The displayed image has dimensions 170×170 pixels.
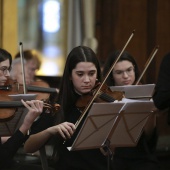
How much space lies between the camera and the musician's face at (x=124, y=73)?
363cm

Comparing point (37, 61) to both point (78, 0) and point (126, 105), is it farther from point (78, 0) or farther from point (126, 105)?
point (126, 105)

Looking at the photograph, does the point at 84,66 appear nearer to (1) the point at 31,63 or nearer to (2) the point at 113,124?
(2) the point at 113,124

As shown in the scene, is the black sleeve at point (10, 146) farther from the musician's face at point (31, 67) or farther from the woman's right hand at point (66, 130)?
the musician's face at point (31, 67)

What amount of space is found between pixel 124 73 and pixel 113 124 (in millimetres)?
963

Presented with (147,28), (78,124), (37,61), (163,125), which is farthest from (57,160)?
(147,28)

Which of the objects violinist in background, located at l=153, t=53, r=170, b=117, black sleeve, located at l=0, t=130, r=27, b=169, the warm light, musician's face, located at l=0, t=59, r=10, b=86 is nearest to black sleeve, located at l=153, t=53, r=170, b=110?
violinist in background, located at l=153, t=53, r=170, b=117

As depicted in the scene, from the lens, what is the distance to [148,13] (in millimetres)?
5707

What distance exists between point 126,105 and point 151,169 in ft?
2.07

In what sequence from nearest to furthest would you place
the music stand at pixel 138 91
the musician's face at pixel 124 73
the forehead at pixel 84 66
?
the forehead at pixel 84 66, the music stand at pixel 138 91, the musician's face at pixel 124 73

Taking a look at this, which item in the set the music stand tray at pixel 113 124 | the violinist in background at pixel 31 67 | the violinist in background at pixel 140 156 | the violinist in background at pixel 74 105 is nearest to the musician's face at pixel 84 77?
the violinist in background at pixel 74 105

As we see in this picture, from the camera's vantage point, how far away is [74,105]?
3.05 m

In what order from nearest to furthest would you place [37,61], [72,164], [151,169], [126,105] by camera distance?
[126,105]
[72,164]
[151,169]
[37,61]

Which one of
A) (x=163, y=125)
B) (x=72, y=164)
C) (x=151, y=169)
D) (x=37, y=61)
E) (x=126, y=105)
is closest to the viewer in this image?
(x=126, y=105)

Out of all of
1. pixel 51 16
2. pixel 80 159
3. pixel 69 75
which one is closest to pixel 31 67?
pixel 51 16
